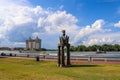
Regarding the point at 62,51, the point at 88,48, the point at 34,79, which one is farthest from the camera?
the point at 88,48

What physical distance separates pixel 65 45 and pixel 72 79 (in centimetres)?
1675

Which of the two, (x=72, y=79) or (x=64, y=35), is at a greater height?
(x=64, y=35)

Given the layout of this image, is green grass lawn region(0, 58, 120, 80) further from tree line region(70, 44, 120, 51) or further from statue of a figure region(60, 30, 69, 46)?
tree line region(70, 44, 120, 51)

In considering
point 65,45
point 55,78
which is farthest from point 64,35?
point 55,78

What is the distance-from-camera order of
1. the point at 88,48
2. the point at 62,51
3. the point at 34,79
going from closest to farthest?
the point at 34,79 → the point at 62,51 → the point at 88,48

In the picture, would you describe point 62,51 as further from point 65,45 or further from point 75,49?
point 75,49

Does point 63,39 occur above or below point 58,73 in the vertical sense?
above

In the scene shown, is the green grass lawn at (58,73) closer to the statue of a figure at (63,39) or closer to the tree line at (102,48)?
the statue of a figure at (63,39)

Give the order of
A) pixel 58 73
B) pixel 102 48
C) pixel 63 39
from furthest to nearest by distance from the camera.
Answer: pixel 102 48
pixel 63 39
pixel 58 73

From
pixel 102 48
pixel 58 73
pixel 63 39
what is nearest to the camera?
pixel 58 73

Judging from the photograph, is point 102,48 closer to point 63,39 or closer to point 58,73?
point 63,39

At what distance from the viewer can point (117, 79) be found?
2086cm

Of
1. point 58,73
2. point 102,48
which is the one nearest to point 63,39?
point 58,73

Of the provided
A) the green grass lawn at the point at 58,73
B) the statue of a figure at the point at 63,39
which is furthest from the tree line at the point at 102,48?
the green grass lawn at the point at 58,73
